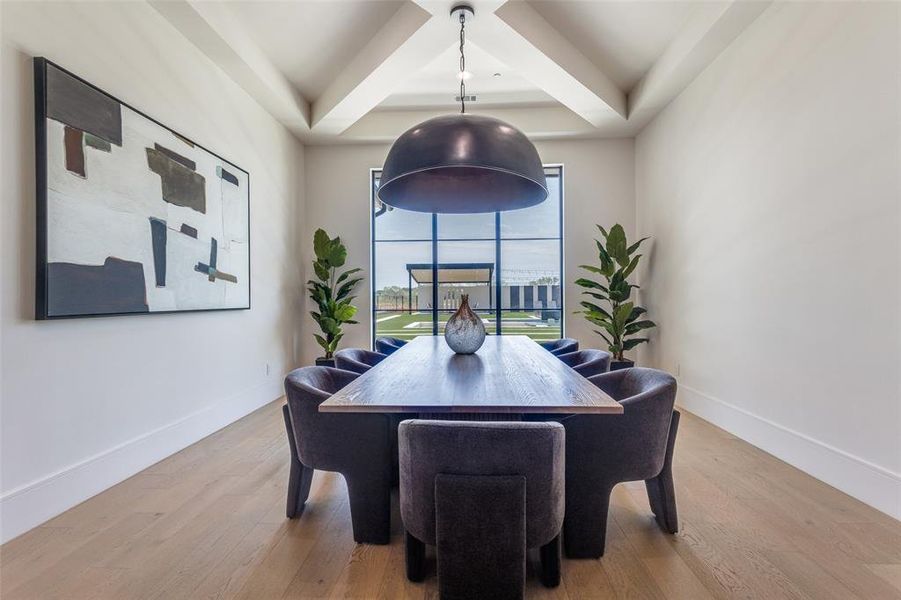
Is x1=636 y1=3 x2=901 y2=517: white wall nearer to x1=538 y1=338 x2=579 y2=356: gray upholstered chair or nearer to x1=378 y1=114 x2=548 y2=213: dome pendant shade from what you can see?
x1=538 y1=338 x2=579 y2=356: gray upholstered chair

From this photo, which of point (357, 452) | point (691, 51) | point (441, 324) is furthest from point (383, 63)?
point (357, 452)

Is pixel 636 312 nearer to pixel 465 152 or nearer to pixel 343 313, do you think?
pixel 343 313

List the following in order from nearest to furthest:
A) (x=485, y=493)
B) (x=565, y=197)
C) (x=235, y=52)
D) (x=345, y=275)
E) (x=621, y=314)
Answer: (x=485, y=493), (x=235, y=52), (x=621, y=314), (x=345, y=275), (x=565, y=197)

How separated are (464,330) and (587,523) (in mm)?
1244

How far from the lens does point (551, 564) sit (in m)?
1.64

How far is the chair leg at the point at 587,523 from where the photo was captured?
1796 millimetres

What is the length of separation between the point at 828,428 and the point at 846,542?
Answer: 845mm

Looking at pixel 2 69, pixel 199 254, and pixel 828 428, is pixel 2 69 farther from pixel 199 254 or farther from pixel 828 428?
pixel 828 428

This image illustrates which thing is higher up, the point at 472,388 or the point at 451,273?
the point at 451,273

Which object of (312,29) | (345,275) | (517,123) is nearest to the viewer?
(312,29)

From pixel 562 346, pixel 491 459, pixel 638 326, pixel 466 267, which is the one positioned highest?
pixel 466 267

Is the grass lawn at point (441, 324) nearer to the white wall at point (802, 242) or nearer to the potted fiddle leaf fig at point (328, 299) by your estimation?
the potted fiddle leaf fig at point (328, 299)

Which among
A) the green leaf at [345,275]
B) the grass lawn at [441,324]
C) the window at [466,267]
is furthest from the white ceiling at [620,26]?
the green leaf at [345,275]

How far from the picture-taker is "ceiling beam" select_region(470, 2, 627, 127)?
11.3ft
